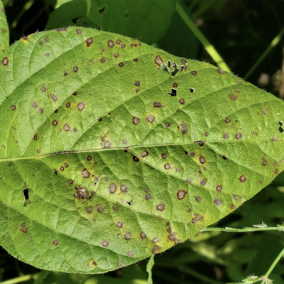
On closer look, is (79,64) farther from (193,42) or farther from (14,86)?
(193,42)

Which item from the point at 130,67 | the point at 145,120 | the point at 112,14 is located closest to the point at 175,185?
the point at 145,120

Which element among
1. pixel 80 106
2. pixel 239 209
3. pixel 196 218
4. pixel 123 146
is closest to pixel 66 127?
pixel 80 106

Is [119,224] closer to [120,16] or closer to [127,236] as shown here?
[127,236]

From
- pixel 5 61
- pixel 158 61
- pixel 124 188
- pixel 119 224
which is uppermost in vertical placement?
pixel 5 61

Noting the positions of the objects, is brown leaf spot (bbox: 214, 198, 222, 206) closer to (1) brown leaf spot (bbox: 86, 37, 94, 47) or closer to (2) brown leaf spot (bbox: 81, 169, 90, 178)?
(2) brown leaf spot (bbox: 81, 169, 90, 178)

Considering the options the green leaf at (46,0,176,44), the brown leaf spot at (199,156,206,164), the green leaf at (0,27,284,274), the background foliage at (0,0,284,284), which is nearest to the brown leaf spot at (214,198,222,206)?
the green leaf at (0,27,284,274)

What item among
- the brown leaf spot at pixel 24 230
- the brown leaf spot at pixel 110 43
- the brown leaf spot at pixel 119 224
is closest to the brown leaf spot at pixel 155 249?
the brown leaf spot at pixel 119 224
